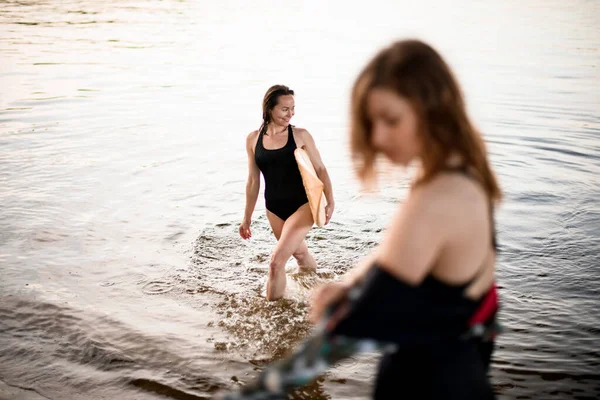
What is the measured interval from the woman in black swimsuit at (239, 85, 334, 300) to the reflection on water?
58 centimetres

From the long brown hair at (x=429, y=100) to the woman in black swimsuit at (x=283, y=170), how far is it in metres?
4.49

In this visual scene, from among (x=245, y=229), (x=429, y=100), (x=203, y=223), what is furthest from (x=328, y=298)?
(x=203, y=223)

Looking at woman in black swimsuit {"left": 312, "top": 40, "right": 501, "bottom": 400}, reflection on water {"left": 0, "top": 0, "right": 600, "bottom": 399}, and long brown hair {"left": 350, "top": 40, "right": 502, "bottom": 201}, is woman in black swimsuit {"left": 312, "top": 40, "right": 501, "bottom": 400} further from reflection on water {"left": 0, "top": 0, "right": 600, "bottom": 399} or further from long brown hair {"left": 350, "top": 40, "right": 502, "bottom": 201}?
reflection on water {"left": 0, "top": 0, "right": 600, "bottom": 399}

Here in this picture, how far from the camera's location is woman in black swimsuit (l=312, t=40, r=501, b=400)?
5.73ft

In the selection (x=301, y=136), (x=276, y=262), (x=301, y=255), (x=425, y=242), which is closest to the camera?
(x=425, y=242)

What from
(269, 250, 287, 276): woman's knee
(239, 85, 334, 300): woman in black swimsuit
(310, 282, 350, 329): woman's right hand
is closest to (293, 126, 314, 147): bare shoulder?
(239, 85, 334, 300): woman in black swimsuit

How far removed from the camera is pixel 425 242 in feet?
5.67

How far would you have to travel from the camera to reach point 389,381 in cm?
200

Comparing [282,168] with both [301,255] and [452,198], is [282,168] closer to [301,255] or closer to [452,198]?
[301,255]

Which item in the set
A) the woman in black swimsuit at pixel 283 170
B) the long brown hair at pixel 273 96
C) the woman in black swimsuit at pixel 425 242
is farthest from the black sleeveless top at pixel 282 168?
the woman in black swimsuit at pixel 425 242

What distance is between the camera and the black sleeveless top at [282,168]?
255 inches

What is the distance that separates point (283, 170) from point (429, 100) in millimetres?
4749

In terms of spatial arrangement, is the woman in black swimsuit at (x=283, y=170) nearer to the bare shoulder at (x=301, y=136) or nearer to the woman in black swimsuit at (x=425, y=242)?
the bare shoulder at (x=301, y=136)

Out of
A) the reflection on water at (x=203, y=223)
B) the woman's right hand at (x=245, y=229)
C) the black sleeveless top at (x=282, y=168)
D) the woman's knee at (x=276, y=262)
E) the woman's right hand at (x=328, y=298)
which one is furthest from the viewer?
the woman's right hand at (x=245, y=229)
